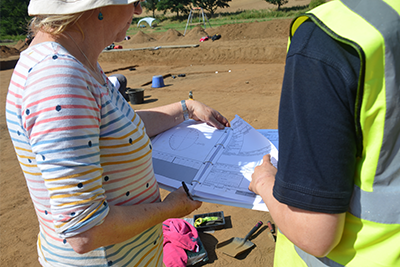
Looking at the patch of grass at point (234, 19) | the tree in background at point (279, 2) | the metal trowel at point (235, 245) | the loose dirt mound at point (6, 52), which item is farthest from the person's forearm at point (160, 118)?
the tree in background at point (279, 2)

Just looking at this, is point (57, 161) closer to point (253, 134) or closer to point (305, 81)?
point (305, 81)

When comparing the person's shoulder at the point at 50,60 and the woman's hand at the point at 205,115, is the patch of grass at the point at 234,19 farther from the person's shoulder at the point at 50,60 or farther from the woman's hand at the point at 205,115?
the person's shoulder at the point at 50,60

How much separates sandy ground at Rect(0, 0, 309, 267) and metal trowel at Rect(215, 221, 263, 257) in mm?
Result: 56

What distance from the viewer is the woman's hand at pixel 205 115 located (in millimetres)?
1732

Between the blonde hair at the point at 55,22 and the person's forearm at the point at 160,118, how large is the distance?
0.78 m

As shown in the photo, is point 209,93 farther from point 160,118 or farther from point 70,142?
point 70,142

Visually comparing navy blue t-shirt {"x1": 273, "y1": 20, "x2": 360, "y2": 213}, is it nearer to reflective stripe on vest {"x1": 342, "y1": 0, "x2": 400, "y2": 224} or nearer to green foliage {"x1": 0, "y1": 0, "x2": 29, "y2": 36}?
reflective stripe on vest {"x1": 342, "y1": 0, "x2": 400, "y2": 224}

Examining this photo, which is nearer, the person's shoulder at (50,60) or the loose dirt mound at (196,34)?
the person's shoulder at (50,60)

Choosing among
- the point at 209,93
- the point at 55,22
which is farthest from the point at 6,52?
the point at 55,22

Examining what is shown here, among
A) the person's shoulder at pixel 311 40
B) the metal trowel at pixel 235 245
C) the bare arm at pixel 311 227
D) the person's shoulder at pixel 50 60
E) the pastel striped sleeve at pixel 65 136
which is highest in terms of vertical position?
the person's shoulder at pixel 311 40

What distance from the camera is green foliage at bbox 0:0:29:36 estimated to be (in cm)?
3634

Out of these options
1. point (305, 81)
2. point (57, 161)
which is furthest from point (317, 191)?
point (57, 161)

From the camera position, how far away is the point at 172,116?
67.5 inches

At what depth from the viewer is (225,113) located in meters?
6.51
